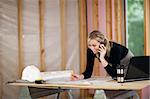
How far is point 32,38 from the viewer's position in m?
4.43

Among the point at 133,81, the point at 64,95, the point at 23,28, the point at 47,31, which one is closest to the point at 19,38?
the point at 23,28

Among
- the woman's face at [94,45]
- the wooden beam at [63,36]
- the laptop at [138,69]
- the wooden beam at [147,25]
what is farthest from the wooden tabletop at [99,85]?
the wooden beam at [63,36]

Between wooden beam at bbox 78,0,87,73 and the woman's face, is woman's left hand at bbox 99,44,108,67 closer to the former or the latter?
the woman's face

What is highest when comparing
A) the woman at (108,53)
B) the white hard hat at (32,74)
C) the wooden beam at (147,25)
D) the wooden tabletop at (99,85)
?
the wooden beam at (147,25)

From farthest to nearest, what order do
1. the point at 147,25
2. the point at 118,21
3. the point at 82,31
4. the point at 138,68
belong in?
the point at 82,31 < the point at 118,21 < the point at 147,25 < the point at 138,68

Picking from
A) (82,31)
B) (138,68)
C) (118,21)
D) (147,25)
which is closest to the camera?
(138,68)

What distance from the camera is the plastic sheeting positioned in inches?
168

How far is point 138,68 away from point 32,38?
2.00 m

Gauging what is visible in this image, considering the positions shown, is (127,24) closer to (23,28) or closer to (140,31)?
(140,31)

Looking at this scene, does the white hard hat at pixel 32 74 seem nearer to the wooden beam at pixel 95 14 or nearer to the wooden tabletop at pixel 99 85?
the wooden tabletop at pixel 99 85

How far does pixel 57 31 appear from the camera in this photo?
4.50 m

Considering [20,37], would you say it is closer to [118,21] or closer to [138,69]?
[118,21]

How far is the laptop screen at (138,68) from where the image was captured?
9.46 feet

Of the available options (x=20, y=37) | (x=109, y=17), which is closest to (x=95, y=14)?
(x=109, y=17)
